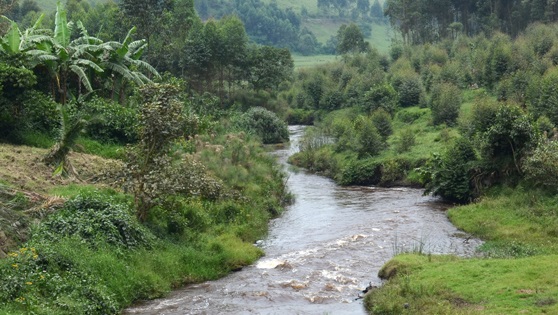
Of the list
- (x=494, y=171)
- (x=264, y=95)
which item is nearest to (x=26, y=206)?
(x=494, y=171)

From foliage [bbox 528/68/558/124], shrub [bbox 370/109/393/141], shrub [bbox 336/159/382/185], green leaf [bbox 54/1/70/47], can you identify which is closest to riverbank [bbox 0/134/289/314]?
green leaf [bbox 54/1/70/47]

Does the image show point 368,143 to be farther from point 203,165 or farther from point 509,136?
point 203,165

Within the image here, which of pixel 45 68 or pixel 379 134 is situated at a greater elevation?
pixel 45 68

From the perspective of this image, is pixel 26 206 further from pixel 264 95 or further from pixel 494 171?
pixel 264 95

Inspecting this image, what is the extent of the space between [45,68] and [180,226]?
58.1 feet

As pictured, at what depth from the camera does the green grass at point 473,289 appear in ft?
59.0

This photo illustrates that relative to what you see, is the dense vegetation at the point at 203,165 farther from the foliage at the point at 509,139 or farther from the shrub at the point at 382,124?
the shrub at the point at 382,124

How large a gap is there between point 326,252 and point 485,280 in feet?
29.7

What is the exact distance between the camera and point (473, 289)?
19625 millimetres

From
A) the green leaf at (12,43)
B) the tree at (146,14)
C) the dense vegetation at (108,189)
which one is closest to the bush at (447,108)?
the dense vegetation at (108,189)

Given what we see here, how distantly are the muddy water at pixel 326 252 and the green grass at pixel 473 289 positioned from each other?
159cm

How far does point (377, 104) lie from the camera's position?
65125 millimetres

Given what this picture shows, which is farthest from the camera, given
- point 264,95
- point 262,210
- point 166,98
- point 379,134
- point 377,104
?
point 264,95

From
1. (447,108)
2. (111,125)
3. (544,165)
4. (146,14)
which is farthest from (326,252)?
(146,14)
